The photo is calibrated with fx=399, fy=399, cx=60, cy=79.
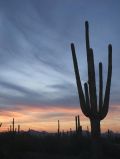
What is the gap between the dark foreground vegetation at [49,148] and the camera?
19712 millimetres

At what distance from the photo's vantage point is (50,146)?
2223cm

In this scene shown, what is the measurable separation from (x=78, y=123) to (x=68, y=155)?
11430 mm

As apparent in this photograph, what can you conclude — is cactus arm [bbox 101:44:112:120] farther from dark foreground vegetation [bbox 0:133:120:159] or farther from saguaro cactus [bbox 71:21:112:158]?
dark foreground vegetation [bbox 0:133:120:159]

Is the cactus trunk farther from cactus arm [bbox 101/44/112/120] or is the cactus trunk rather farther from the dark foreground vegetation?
the dark foreground vegetation

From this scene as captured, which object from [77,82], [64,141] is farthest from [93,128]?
[64,141]

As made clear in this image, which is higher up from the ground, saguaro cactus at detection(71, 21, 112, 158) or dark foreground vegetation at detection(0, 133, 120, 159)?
saguaro cactus at detection(71, 21, 112, 158)

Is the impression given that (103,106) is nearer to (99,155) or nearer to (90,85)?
(90,85)

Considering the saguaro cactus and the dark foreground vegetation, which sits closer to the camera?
the saguaro cactus

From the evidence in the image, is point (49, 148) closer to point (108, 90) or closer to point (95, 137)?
point (95, 137)

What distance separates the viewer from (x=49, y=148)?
2198cm

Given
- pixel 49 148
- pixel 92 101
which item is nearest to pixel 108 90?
pixel 92 101

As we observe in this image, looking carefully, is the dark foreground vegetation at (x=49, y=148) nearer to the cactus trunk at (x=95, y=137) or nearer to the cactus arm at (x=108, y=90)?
the cactus trunk at (x=95, y=137)

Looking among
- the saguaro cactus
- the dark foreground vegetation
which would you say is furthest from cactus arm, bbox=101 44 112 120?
the dark foreground vegetation

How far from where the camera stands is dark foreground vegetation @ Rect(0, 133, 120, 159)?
776 inches
